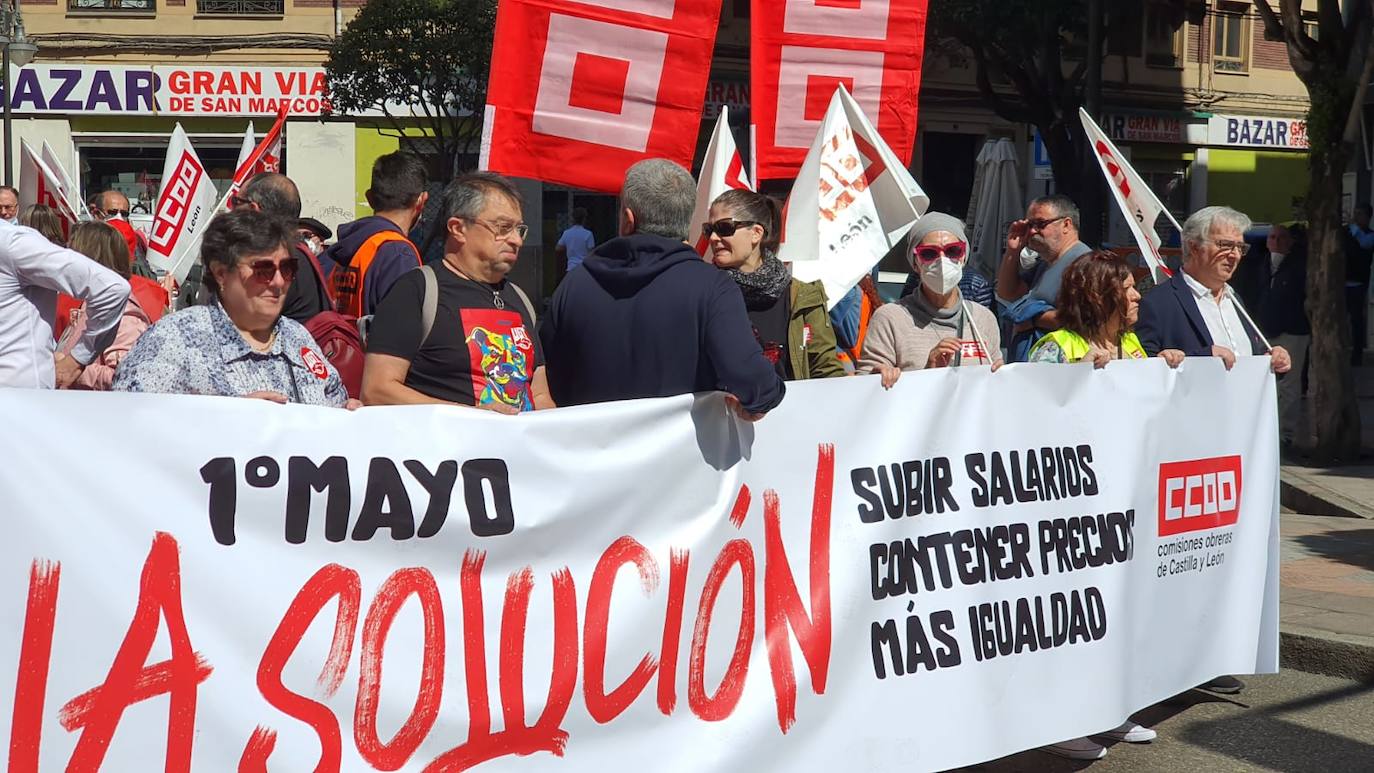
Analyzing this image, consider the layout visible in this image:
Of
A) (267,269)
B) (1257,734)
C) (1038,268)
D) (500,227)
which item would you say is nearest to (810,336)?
(500,227)

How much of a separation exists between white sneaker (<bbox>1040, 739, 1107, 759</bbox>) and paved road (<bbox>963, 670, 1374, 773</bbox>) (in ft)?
0.09

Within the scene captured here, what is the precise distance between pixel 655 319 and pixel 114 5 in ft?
76.4

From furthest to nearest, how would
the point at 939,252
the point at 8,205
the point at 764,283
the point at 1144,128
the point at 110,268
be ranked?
the point at 1144,128 < the point at 8,205 < the point at 110,268 < the point at 939,252 < the point at 764,283

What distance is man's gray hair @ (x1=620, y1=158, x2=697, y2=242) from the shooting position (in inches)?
170

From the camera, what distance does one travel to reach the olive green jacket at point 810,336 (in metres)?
5.46

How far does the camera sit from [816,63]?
259 inches

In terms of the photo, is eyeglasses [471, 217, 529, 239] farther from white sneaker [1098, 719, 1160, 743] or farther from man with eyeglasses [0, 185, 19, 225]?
man with eyeglasses [0, 185, 19, 225]

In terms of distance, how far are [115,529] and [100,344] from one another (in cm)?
160

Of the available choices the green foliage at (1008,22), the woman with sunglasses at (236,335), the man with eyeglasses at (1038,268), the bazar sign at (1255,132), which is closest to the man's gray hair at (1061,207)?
the man with eyeglasses at (1038,268)

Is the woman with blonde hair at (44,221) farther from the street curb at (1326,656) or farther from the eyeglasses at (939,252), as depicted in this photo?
the street curb at (1326,656)

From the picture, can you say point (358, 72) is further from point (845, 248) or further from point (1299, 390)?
point (845, 248)

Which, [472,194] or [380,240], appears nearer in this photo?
[472,194]

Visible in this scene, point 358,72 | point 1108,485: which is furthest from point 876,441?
point 358,72

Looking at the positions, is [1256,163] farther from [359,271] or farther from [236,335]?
[236,335]
